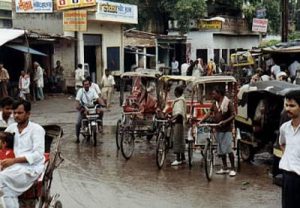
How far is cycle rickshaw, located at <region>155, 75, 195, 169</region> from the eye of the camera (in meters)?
11.2

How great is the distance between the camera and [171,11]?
3672 cm

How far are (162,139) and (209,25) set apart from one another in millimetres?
29236

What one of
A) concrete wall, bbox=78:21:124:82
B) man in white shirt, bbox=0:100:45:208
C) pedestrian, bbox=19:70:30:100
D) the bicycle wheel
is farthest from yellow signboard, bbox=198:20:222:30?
man in white shirt, bbox=0:100:45:208

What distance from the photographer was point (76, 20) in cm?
2605

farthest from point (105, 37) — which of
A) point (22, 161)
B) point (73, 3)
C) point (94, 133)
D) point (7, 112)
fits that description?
point (22, 161)

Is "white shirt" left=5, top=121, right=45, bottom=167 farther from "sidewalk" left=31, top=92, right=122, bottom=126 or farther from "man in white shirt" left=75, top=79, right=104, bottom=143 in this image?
"sidewalk" left=31, top=92, right=122, bottom=126

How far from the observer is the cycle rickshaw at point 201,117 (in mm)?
10320

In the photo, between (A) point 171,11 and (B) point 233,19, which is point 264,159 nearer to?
(A) point 171,11

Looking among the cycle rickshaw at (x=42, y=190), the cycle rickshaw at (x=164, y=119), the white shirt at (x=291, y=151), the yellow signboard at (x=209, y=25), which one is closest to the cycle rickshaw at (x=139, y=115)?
the cycle rickshaw at (x=164, y=119)

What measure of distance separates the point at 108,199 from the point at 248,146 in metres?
4.00

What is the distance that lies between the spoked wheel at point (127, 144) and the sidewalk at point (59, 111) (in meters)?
5.37

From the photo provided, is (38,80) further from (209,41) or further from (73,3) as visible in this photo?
(209,41)

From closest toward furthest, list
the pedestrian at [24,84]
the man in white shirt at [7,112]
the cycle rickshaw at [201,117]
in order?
the man in white shirt at [7,112]
the cycle rickshaw at [201,117]
the pedestrian at [24,84]

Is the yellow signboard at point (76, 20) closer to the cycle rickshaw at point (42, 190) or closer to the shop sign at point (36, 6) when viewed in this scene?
the shop sign at point (36, 6)
